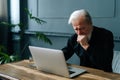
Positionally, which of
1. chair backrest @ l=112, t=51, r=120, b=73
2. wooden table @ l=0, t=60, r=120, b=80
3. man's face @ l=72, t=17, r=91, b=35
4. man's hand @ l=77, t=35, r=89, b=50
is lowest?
chair backrest @ l=112, t=51, r=120, b=73

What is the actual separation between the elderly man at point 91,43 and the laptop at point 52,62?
9.8 inches

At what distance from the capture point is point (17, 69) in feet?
5.96

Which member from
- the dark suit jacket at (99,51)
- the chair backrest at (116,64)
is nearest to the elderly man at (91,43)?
the dark suit jacket at (99,51)

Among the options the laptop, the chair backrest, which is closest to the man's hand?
the laptop

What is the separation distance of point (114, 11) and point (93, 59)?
38.3 inches

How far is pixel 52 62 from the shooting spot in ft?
5.23

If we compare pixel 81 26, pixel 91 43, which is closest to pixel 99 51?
pixel 91 43

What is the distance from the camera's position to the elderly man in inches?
74.9

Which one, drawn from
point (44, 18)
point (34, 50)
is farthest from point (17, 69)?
point (44, 18)

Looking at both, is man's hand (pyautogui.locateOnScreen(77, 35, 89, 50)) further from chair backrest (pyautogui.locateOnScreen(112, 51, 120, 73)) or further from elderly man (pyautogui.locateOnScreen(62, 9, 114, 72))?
chair backrest (pyautogui.locateOnScreen(112, 51, 120, 73))

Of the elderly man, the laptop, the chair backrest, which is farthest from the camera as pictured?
the chair backrest

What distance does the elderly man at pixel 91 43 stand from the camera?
190 cm

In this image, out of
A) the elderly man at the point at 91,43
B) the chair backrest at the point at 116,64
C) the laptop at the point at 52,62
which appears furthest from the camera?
the chair backrest at the point at 116,64

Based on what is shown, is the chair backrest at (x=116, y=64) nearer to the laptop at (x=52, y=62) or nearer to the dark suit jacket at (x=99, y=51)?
the dark suit jacket at (x=99, y=51)
